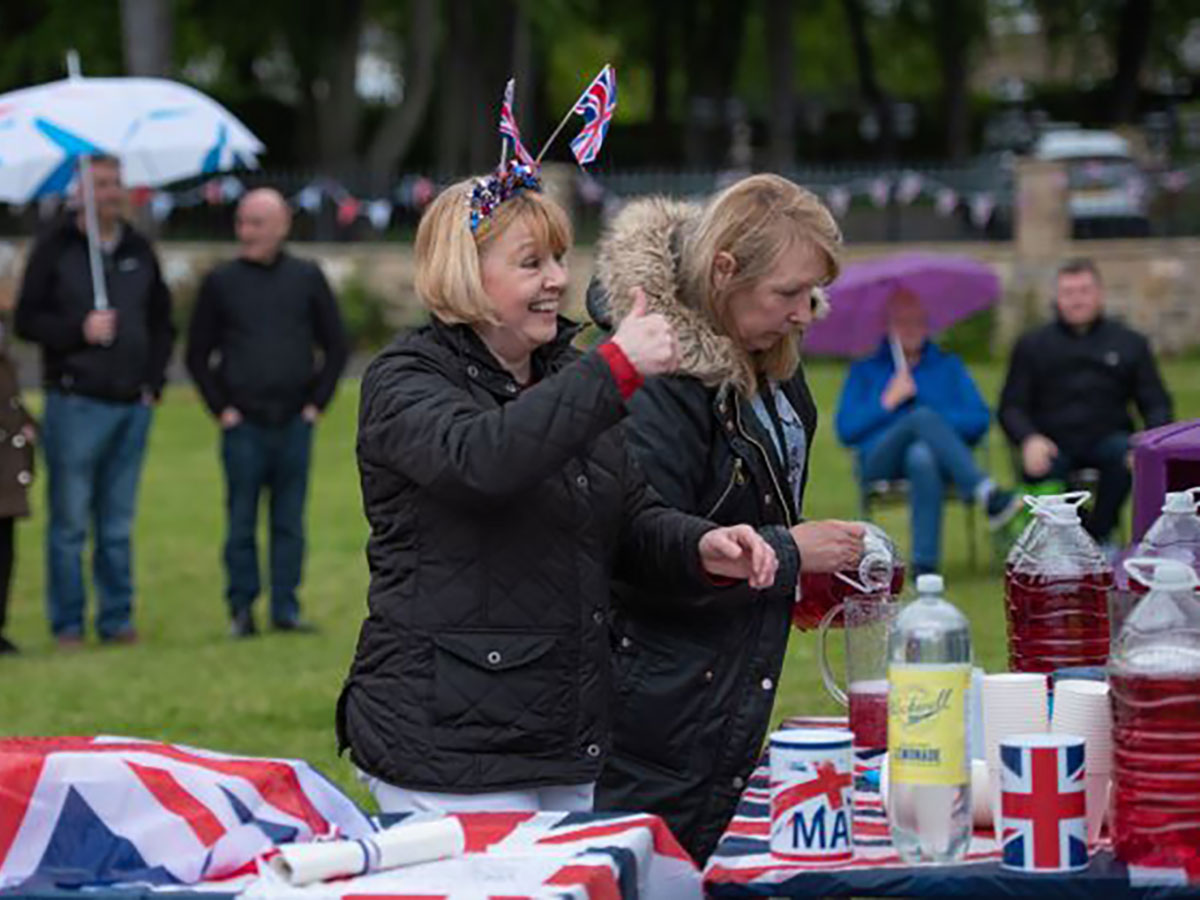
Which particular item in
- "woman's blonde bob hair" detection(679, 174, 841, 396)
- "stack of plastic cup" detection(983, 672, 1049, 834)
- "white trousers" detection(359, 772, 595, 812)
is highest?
"woman's blonde bob hair" detection(679, 174, 841, 396)

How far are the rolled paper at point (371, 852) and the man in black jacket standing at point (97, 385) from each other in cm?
795

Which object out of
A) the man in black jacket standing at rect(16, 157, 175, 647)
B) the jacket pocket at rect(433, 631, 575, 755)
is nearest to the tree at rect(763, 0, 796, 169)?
the man in black jacket standing at rect(16, 157, 175, 647)

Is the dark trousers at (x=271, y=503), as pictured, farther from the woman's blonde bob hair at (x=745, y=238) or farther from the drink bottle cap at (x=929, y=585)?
the drink bottle cap at (x=929, y=585)

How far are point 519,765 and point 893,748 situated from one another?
2.66 ft

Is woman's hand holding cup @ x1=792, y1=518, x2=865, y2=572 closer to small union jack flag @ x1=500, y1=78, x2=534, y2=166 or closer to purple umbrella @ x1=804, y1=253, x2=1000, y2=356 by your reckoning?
small union jack flag @ x1=500, y1=78, x2=534, y2=166

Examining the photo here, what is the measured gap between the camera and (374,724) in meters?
4.38

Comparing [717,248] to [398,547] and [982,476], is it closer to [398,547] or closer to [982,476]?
[398,547]

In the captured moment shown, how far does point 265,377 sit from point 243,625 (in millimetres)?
1173

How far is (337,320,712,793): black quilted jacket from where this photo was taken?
Answer: 430cm

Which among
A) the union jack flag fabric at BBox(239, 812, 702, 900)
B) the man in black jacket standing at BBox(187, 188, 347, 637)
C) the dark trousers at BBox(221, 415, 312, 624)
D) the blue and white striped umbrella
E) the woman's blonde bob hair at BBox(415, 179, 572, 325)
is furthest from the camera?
the dark trousers at BBox(221, 415, 312, 624)

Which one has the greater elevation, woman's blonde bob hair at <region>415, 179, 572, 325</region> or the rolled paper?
woman's blonde bob hair at <region>415, 179, 572, 325</region>

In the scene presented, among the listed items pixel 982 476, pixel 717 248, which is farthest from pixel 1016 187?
pixel 717 248

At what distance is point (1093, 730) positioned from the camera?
3.87 meters

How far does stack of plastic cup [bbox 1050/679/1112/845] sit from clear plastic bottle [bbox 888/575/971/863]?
0.21m
